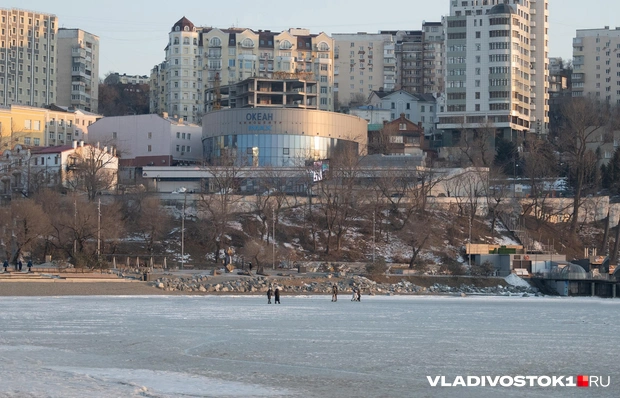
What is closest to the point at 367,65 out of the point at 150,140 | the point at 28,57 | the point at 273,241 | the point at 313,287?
the point at 28,57

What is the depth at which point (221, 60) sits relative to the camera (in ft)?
547

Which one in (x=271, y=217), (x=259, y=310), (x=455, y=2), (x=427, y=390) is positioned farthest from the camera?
(x=455, y=2)

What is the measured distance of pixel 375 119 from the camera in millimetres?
157750

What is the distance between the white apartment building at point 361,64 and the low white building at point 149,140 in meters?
63.3

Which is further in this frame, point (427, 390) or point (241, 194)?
point (241, 194)

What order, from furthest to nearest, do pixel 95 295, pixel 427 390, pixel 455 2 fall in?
1. pixel 455 2
2. pixel 95 295
3. pixel 427 390

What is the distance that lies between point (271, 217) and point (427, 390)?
7035cm

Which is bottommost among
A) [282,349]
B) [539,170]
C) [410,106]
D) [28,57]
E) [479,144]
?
[282,349]

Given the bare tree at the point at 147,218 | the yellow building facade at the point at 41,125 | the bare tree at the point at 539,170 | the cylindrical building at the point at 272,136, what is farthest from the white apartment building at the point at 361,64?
the bare tree at the point at 147,218

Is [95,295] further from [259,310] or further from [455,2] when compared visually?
[455,2]

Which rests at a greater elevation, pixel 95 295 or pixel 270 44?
pixel 270 44

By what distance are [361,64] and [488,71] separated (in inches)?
2109

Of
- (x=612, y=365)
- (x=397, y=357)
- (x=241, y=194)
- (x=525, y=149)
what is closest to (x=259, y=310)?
(x=397, y=357)

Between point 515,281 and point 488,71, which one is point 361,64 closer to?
point 488,71
